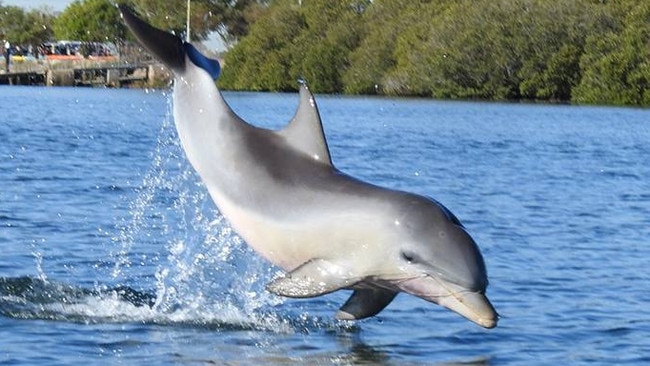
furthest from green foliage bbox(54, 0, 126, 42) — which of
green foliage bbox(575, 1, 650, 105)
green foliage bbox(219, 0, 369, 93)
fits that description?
green foliage bbox(575, 1, 650, 105)

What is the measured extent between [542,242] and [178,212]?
5742 mm

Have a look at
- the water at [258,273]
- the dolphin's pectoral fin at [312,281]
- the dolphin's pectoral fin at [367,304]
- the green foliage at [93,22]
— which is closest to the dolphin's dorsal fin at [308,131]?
the dolphin's pectoral fin at [312,281]

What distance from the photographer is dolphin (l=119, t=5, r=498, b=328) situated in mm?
9875

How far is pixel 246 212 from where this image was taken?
1040 cm

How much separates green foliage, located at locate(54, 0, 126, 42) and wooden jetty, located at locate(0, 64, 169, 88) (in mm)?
18493

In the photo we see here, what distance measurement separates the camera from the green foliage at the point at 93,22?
5561 inches

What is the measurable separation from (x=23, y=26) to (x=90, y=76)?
112 ft

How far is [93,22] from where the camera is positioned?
141m

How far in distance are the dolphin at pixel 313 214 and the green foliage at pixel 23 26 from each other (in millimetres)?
142579

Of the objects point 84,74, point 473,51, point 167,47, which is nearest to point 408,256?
point 167,47

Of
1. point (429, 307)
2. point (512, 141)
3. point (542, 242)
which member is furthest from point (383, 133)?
point (429, 307)

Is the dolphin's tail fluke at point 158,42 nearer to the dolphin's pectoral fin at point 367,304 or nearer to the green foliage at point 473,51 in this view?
the dolphin's pectoral fin at point 367,304

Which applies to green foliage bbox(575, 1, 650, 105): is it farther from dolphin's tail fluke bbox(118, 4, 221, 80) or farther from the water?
dolphin's tail fluke bbox(118, 4, 221, 80)

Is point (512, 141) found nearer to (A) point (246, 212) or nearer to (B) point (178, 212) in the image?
(B) point (178, 212)
